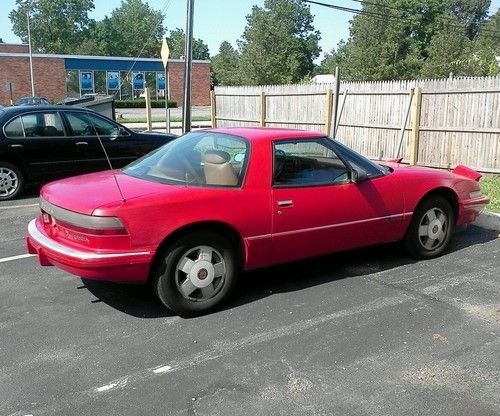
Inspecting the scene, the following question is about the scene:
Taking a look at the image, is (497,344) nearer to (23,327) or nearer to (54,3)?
(23,327)

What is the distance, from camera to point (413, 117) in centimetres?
1209

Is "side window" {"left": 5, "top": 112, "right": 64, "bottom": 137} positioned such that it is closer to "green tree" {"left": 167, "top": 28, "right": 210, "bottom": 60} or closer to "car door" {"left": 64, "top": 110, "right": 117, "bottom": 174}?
"car door" {"left": 64, "top": 110, "right": 117, "bottom": 174}

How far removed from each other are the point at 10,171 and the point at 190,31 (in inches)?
249

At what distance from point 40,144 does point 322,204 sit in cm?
602

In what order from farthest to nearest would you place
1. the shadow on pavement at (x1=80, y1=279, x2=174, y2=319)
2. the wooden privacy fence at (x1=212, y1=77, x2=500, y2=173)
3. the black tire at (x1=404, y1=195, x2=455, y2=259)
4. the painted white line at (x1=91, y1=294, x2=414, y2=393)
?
the wooden privacy fence at (x1=212, y1=77, x2=500, y2=173), the black tire at (x1=404, y1=195, x2=455, y2=259), the shadow on pavement at (x1=80, y1=279, x2=174, y2=319), the painted white line at (x1=91, y1=294, x2=414, y2=393)

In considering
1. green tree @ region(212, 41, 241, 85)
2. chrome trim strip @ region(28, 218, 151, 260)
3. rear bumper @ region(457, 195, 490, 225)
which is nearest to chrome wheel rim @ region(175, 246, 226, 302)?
chrome trim strip @ region(28, 218, 151, 260)

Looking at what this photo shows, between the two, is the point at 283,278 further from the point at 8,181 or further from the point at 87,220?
the point at 8,181

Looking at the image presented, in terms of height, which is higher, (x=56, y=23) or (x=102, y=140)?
(x=56, y=23)

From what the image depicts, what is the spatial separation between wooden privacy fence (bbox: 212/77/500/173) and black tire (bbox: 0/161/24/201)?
25.7 feet

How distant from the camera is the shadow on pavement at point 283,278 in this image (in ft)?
15.1

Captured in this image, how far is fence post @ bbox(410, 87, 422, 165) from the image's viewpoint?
468 inches

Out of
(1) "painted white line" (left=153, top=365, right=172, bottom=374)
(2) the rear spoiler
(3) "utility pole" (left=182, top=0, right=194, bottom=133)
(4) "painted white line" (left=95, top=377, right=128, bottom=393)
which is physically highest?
(3) "utility pole" (left=182, top=0, right=194, bottom=133)

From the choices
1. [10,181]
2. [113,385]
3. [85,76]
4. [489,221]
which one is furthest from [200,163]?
[85,76]

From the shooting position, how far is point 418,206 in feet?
18.4
